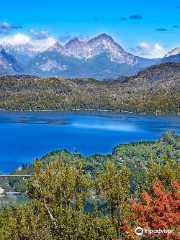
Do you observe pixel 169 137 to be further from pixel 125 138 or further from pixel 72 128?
pixel 72 128

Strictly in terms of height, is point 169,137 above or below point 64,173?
below

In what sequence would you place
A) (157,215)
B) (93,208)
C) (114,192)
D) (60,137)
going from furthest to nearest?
(60,137) → (93,208) → (114,192) → (157,215)

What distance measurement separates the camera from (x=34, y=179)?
15.8 metres

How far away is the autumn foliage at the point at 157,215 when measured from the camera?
1245 cm

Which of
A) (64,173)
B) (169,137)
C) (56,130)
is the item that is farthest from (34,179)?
(56,130)

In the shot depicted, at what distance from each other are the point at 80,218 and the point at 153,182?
380cm

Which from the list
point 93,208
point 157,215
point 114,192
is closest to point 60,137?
point 93,208

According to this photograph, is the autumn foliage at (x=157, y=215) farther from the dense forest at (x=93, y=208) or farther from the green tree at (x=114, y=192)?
the green tree at (x=114, y=192)

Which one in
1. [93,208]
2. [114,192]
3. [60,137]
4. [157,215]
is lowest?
[60,137]

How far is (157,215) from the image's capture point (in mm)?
13094

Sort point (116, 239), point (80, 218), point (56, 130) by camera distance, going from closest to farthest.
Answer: point (116, 239) → point (80, 218) → point (56, 130)

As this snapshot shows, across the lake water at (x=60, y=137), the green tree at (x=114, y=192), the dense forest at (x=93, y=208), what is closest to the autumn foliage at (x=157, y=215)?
the dense forest at (x=93, y=208)

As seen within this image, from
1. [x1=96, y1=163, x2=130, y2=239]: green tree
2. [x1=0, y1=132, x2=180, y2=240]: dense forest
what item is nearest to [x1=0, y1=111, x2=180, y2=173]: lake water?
[x1=0, y1=132, x2=180, y2=240]: dense forest

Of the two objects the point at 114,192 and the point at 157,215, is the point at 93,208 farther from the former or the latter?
the point at 157,215
